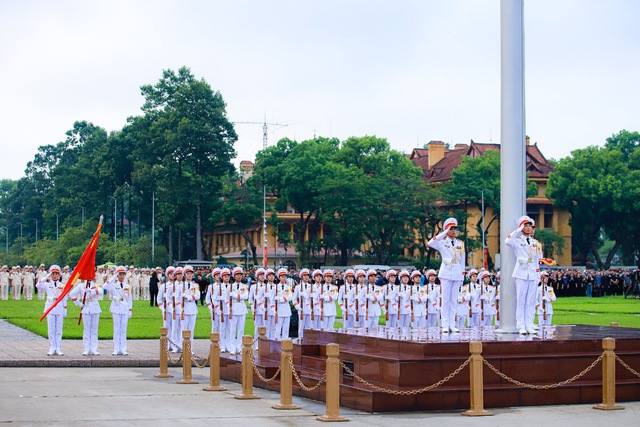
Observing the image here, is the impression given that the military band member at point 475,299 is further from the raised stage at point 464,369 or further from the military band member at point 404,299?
the raised stage at point 464,369

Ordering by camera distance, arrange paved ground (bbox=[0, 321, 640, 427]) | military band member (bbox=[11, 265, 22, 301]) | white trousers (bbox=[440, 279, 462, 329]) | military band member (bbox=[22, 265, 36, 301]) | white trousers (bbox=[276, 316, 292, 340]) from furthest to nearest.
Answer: military band member (bbox=[11, 265, 22, 301]) → military band member (bbox=[22, 265, 36, 301]) → white trousers (bbox=[276, 316, 292, 340]) → white trousers (bbox=[440, 279, 462, 329]) → paved ground (bbox=[0, 321, 640, 427])

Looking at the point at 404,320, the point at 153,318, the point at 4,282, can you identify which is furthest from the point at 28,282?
the point at 404,320

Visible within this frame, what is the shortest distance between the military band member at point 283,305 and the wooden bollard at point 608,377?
9360mm

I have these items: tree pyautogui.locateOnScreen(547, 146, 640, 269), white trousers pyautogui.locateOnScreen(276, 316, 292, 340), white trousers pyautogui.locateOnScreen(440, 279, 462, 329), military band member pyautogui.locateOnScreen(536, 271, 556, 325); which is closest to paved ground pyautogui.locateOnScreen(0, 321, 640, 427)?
white trousers pyautogui.locateOnScreen(440, 279, 462, 329)

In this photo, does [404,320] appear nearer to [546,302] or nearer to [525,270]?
[546,302]

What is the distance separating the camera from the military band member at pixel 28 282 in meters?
52.9

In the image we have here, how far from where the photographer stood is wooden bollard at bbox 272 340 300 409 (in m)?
14.0

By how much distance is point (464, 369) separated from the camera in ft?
47.0

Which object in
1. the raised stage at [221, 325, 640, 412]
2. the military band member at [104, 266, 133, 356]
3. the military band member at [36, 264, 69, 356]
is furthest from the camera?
the military band member at [104, 266, 133, 356]

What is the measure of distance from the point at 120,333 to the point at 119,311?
1.67ft

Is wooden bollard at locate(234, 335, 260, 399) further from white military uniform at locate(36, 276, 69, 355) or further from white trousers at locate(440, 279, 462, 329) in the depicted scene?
white military uniform at locate(36, 276, 69, 355)

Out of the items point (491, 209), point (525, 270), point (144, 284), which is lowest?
point (144, 284)

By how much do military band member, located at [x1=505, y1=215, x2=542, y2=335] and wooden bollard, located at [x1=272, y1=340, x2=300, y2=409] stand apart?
4.61 m

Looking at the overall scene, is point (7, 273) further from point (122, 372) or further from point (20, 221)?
point (20, 221)
